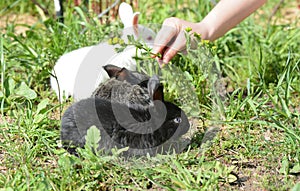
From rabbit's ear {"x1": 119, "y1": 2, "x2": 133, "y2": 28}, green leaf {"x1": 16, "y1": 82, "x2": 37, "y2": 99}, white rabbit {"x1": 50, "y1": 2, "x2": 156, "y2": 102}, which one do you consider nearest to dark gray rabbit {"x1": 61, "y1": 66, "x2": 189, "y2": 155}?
white rabbit {"x1": 50, "y1": 2, "x2": 156, "y2": 102}

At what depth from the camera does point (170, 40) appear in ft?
8.43

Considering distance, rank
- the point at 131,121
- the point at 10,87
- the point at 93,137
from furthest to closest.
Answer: the point at 10,87 → the point at 131,121 → the point at 93,137

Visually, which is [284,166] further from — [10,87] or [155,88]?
[10,87]

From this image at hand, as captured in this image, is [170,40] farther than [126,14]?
No

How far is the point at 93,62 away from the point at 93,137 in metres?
0.74

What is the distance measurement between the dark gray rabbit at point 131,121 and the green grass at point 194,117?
0.07 meters

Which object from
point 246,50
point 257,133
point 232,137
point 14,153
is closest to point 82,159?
point 14,153

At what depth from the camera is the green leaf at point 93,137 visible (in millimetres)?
2090

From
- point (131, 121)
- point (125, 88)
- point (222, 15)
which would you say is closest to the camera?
point (131, 121)

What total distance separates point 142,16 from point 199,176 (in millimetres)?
1968

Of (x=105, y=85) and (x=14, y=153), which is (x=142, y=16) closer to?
(x=105, y=85)

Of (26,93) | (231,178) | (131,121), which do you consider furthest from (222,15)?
(26,93)

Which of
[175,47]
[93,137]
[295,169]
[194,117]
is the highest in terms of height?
[175,47]

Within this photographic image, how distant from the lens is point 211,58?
2658mm
